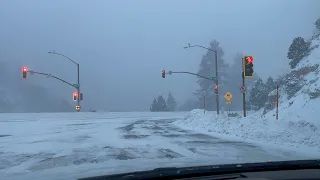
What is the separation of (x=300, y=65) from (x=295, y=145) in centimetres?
3006

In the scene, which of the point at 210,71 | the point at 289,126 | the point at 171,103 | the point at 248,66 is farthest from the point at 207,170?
the point at 171,103

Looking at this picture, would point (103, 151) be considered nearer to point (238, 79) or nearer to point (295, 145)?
point (295, 145)

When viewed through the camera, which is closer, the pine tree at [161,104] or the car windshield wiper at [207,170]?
the car windshield wiper at [207,170]

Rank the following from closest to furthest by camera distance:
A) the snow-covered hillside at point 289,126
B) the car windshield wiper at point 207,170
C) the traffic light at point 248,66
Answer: the car windshield wiper at point 207,170, the snow-covered hillside at point 289,126, the traffic light at point 248,66

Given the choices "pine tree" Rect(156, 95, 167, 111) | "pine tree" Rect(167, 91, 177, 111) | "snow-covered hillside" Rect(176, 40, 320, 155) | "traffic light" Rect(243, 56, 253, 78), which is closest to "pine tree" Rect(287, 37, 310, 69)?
"snow-covered hillside" Rect(176, 40, 320, 155)

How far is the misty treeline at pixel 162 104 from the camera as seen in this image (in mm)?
95644

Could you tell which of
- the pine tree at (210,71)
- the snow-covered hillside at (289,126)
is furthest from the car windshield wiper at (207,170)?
the pine tree at (210,71)

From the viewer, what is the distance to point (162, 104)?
9619 centimetres

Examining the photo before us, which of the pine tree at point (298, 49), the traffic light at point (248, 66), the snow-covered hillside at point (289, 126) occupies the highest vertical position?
the pine tree at point (298, 49)

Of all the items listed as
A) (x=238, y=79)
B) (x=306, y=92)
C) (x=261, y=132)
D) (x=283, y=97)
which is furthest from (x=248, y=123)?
(x=238, y=79)

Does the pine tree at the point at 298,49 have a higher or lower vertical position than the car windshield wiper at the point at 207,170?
higher

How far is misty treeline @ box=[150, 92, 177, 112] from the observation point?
314 ft

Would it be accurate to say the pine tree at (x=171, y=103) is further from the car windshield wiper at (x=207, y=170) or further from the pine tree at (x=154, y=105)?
the car windshield wiper at (x=207, y=170)

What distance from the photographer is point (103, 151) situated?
1284 cm
